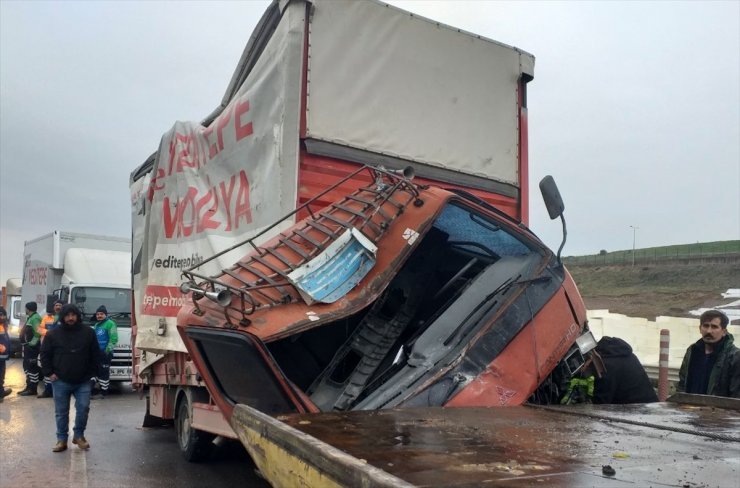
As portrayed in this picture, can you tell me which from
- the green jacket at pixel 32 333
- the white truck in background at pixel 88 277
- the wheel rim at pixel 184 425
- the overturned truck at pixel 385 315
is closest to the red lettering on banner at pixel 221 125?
the overturned truck at pixel 385 315

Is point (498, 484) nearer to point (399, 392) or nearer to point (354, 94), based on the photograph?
point (399, 392)

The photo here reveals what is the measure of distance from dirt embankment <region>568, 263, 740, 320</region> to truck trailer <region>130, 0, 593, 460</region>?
97.1 feet

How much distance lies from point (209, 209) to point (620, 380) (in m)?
3.73

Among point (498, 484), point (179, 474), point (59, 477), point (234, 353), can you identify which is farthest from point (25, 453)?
point (498, 484)

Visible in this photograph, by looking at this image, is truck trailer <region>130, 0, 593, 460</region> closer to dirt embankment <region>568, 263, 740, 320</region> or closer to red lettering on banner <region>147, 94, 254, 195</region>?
red lettering on banner <region>147, 94, 254, 195</region>

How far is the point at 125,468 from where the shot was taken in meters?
6.10

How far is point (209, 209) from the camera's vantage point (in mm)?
6031

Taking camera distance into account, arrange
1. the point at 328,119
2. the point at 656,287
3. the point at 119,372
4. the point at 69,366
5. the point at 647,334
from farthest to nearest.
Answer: the point at 656,287
the point at 647,334
the point at 119,372
the point at 69,366
the point at 328,119

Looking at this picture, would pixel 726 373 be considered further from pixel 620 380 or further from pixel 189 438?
pixel 189 438

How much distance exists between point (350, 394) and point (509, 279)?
129cm

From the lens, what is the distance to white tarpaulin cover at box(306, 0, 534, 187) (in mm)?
5152

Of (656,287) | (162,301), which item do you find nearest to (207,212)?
(162,301)

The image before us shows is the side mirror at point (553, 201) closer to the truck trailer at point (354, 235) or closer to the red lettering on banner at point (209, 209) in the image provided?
the truck trailer at point (354, 235)

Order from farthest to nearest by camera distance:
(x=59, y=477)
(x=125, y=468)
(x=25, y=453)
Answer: (x=25, y=453), (x=125, y=468), (x=59, y=477)
